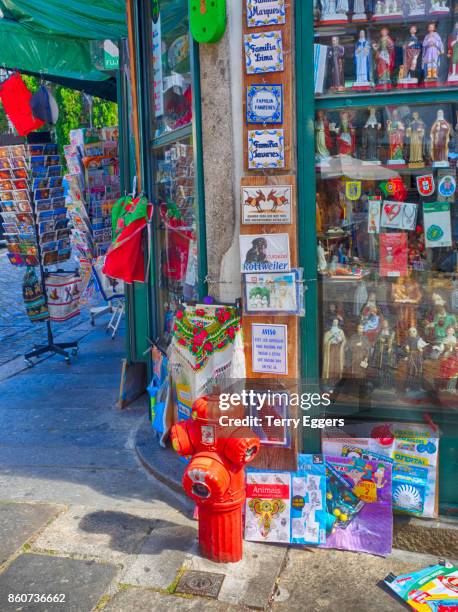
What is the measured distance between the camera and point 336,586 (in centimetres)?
349

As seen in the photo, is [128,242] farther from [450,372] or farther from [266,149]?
[450,372]

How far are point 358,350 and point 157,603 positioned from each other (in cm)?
185

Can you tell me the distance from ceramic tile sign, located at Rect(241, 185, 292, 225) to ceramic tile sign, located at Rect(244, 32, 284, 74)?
651 millimetres

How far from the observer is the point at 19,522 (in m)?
4.18

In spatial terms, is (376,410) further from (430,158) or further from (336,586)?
(430,158)

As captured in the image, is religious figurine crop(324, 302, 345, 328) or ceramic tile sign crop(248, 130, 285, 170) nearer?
ceramic tile sign crop(248, 130, 285, 170)

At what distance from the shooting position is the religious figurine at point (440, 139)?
12.7 ft

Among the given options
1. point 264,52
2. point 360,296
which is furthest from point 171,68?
point 360,296

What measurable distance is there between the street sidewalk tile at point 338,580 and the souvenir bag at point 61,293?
5046 mm

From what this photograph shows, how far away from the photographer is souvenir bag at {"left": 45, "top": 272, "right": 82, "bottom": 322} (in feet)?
26.3

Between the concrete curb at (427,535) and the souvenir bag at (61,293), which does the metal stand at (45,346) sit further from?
the concrete curb at (427,535)

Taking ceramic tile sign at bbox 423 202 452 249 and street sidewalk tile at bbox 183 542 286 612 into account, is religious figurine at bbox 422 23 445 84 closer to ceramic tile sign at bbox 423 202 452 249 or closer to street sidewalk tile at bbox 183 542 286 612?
ceramic tile sign at bbox 423 202 452 249

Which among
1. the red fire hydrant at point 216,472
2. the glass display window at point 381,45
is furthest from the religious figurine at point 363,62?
the red fire hydrant at point 216,472

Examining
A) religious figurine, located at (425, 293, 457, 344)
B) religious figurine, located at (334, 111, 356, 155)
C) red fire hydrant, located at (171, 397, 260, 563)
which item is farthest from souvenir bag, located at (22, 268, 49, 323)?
religious figurine, located at (425, 293, 457, 344)
